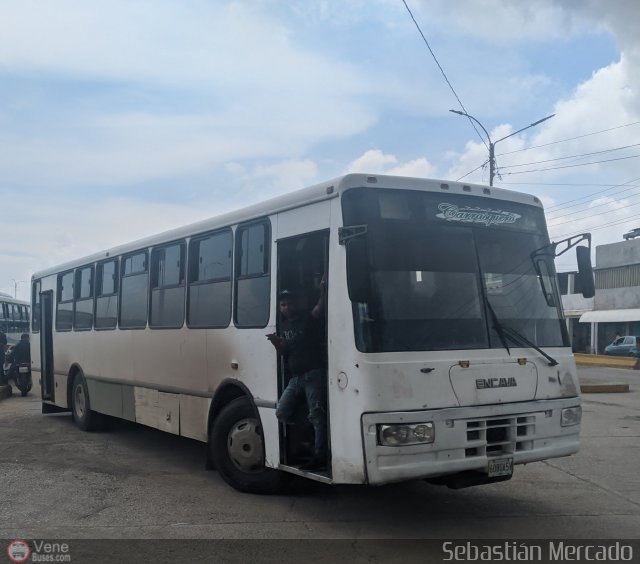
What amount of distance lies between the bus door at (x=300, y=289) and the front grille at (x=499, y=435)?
1541 mm

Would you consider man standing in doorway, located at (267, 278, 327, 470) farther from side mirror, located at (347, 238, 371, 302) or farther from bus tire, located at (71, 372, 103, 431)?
bus tire, located at (71, 372, 103, 431)

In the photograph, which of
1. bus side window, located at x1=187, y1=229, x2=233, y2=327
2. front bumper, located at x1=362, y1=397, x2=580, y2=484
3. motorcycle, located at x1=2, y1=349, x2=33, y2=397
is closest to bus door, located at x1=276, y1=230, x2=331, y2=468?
bus side window, located at x1=187, y1=229, x2=233, y2=327

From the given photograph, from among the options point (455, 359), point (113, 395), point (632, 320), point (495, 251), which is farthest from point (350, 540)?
point (632, 320)

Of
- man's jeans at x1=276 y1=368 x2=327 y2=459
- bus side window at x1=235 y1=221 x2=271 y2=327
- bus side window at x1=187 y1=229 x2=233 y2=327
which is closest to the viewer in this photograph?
man's jeans at x1=276 y1=368 x2=327 y2=459

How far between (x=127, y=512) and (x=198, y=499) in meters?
0.77

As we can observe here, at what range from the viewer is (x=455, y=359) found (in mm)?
5930

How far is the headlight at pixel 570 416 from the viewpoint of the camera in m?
6.46

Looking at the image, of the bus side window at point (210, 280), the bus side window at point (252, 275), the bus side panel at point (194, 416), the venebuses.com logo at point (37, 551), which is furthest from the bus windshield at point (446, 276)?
the bus side panel at point (194, 416)

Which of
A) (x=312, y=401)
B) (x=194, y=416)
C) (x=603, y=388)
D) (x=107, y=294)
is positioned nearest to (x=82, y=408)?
(x=107, y=294)

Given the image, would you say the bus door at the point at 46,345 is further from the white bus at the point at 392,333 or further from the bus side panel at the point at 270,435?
the bus side panel at the point at 270,435

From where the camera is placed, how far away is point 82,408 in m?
12.2

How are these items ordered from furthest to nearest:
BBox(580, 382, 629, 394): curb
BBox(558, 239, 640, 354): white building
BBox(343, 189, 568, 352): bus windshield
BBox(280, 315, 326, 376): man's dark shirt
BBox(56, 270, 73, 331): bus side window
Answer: BBox(558, 239, 640, 354): white building → BBox(580, 382, 629, 394): curb → BBox(56, 270, 73, 331): bus side window → BBox(280, 315, 326, 376): man's dark shirt → BBox(343, 189, 568, 352): bus windshield

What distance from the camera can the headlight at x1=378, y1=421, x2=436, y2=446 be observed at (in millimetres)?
5555

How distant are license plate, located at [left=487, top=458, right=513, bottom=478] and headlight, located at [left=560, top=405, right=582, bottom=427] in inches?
30.2
